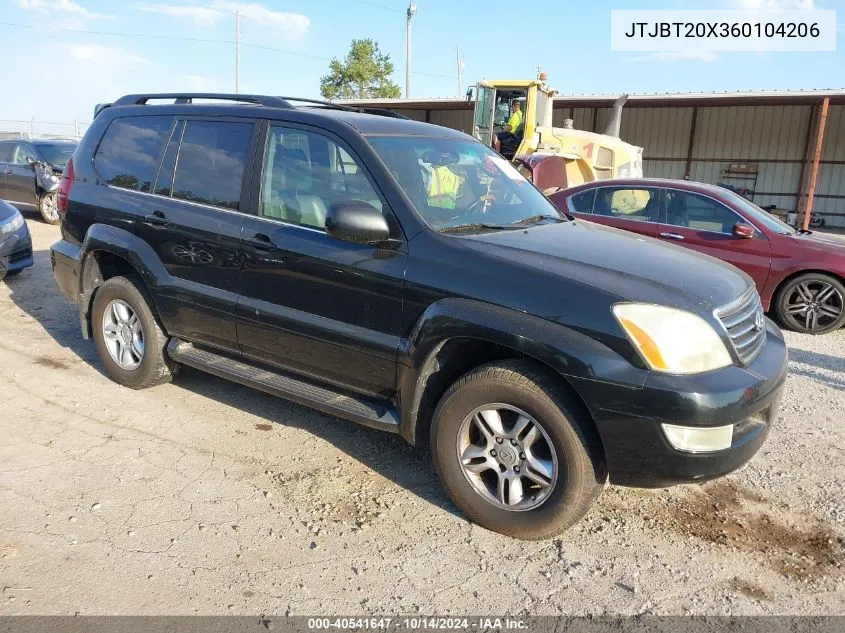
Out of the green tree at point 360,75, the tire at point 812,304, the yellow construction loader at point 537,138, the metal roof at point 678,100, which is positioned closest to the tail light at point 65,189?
the tire at point 812,304

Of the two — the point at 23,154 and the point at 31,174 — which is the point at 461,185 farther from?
the point at 23,154

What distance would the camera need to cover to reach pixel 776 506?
342cm

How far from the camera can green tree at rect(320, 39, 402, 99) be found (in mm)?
43969

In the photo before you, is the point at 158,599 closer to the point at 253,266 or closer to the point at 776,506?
the point at 253,266

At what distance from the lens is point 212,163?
13.5 ft

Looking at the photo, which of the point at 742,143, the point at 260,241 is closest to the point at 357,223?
the point at 260,241

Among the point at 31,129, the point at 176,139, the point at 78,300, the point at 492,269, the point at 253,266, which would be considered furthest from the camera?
the point at 31,129

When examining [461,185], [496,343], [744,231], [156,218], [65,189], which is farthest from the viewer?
[744,231]

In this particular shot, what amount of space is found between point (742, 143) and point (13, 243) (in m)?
22.2

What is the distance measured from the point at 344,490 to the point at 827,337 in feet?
18.4

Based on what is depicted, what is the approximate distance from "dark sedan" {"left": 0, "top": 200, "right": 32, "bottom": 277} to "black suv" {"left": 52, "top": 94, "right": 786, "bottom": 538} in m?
3.63

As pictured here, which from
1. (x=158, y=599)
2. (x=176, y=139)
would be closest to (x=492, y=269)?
(x=158, y=599)

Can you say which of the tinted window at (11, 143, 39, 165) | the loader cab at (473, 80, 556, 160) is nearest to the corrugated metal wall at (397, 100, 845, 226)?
the loader cab at (473, 80, 556, 160)

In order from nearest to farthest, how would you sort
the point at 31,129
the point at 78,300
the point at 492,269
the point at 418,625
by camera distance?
the point at 418,625 → the point at 492,269 → the point at 78,300 → the point at 31,129
